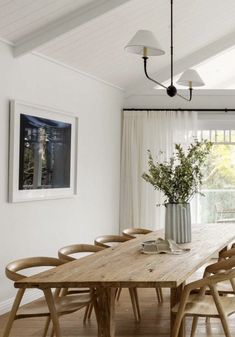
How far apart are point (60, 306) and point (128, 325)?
130cm

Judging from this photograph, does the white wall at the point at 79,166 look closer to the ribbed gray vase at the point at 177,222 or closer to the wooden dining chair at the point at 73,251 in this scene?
the wooden dining chair at the point at 73,251

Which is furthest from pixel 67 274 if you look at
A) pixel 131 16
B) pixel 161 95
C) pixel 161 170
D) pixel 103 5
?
pixel 161 95

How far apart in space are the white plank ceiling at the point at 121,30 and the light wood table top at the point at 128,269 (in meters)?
2.23

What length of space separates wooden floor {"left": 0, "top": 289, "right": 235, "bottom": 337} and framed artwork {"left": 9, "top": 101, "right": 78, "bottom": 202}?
1.19m

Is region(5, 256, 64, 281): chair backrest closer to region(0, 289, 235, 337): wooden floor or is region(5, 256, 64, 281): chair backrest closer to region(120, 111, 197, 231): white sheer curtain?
region(0, 289, 235, 337): wooden floor

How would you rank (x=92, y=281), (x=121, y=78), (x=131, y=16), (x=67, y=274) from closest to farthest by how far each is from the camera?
1. (x=92, y=281)
2. (x=67, y=274)
3. (x=131, y=16)
4. (x=121, y=78)

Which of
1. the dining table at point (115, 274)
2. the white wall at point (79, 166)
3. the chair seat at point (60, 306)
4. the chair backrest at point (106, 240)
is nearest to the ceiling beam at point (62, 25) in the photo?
the white wall at point (79, 166)

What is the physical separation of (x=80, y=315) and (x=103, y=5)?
117 inches

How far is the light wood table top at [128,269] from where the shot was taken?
9.48 feet

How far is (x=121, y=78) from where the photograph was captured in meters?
7.57

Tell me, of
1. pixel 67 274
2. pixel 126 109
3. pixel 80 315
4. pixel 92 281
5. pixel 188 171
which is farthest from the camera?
pixel 126 109

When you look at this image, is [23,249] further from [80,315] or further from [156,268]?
[156,268]

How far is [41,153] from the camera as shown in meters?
5.59

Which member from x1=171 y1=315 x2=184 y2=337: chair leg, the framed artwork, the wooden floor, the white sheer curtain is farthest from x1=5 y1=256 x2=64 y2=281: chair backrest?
the white sheer curtain
